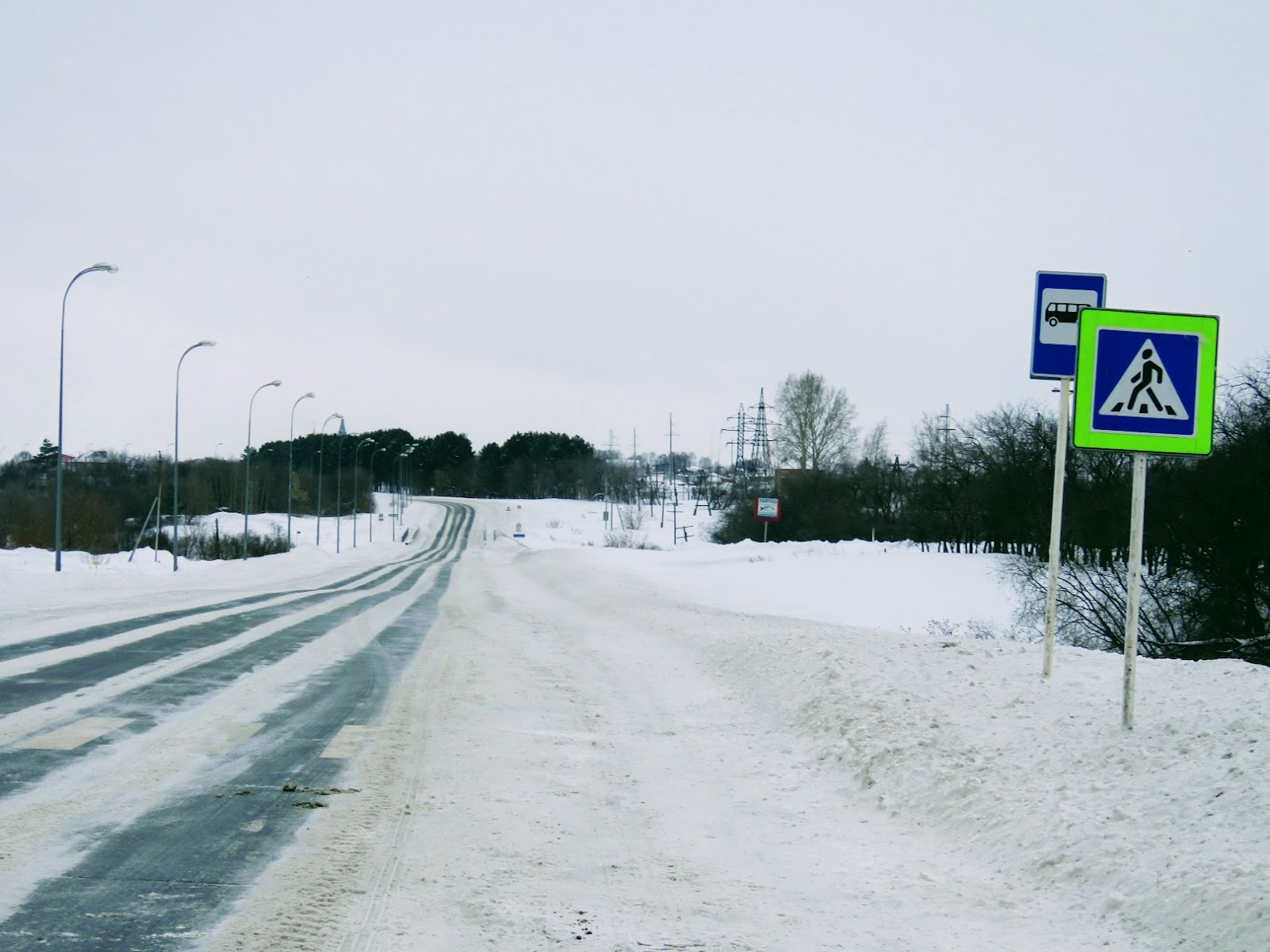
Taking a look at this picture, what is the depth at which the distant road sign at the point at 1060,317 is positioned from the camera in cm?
974

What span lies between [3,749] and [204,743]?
1.34 m

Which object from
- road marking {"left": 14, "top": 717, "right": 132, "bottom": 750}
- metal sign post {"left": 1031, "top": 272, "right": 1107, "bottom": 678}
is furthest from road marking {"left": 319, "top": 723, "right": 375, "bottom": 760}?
metal sign post {"left": 1031, "top": 272, "right": 1107, "bottom": 678}

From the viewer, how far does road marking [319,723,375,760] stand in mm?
7808

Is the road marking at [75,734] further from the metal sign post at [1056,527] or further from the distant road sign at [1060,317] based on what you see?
the distant road sign at [1060,317]

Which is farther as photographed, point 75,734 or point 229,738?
point 229,738

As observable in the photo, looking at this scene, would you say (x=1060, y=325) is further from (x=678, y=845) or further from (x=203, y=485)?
(x=203, y=485)

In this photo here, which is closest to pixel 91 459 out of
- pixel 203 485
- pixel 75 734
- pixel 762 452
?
pixel 203 485

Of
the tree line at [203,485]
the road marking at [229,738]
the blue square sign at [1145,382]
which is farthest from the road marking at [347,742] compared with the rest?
the tree line at [203,485]

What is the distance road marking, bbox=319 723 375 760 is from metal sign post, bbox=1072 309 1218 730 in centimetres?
563

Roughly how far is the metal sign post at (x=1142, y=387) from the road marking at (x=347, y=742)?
18.5 ft

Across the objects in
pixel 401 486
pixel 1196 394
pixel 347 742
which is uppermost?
pixel 1196 394

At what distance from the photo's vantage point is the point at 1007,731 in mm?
7559

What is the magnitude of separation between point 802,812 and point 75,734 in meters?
5.61

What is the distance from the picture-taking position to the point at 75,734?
8070 millimetres
